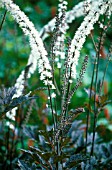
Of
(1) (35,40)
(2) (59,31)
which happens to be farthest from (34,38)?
(2) (59,31)

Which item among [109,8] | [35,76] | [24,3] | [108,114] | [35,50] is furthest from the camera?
[24,3]

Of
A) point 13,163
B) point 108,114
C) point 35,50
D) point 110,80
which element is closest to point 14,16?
point 35,50

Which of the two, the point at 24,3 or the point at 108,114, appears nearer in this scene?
the point at 108,114

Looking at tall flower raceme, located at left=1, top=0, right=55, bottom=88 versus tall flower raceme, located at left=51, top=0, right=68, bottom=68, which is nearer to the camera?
tall flower raceme, located at left=1, top=0, right=55, bottom=88

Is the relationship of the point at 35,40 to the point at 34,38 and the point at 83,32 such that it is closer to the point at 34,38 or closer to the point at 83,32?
the point at 34,38

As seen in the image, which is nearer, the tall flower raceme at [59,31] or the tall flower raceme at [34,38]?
the tall flower raceme at [34,38]

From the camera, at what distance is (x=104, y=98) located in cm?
223

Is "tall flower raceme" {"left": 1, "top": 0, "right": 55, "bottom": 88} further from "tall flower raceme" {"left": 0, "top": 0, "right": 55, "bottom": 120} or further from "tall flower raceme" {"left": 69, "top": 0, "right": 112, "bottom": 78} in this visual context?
"tall flower raceme" {"left": 69, "top": 0, "right": 112, "bottom": 78}

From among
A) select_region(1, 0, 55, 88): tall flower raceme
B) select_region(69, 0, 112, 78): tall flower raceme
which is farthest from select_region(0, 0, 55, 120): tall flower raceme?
select_region(69, 0, 112, 78): tall flower raceme

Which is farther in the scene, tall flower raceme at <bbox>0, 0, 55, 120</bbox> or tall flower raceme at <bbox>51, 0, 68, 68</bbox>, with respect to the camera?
tall flower raceme at <bbox>51, 0, 68, 68</bbox>

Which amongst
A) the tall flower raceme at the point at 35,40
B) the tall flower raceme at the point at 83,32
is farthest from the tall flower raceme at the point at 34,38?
the tall flower raceme at the point at 83,32

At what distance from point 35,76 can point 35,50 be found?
263 centimetres

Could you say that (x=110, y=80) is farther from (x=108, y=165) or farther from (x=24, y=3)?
(x=108, y=165)

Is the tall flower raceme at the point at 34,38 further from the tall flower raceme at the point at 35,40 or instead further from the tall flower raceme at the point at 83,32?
the tall flower raceme at the point at 83,32
